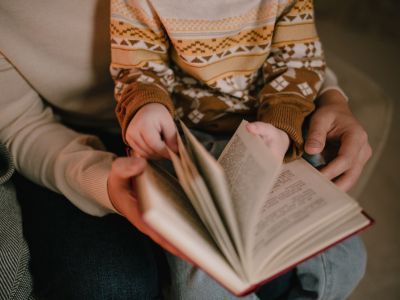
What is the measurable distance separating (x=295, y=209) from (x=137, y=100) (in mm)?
327

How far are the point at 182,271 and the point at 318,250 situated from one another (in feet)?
0.85

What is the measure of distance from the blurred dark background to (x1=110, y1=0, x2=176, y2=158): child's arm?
1.62ft

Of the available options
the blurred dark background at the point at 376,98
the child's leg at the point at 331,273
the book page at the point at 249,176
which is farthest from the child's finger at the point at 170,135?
the blurred dark background at the point at 376,98

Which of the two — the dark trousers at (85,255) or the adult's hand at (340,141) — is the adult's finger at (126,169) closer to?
the dark trousers at (85,255)

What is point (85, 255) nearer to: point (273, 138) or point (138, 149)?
point (138, 149)

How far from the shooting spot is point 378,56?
157 cm

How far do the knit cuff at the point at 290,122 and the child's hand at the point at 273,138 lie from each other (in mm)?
17

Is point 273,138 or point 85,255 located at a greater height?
point 273,138

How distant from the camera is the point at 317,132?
1.93 feet

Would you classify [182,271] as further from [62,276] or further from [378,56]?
[378,56]

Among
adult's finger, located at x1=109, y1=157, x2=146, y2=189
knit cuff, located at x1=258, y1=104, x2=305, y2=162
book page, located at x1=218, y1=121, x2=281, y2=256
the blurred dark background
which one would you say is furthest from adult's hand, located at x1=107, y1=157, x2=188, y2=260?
the blurred dark background

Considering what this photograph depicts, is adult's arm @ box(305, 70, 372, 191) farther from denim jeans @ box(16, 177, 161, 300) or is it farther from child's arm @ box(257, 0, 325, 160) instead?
denim jeans @ box(16, 177, 161, 300)

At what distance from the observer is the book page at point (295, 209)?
0.39m

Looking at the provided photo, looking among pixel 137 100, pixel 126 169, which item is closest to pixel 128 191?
pixel 126 169
